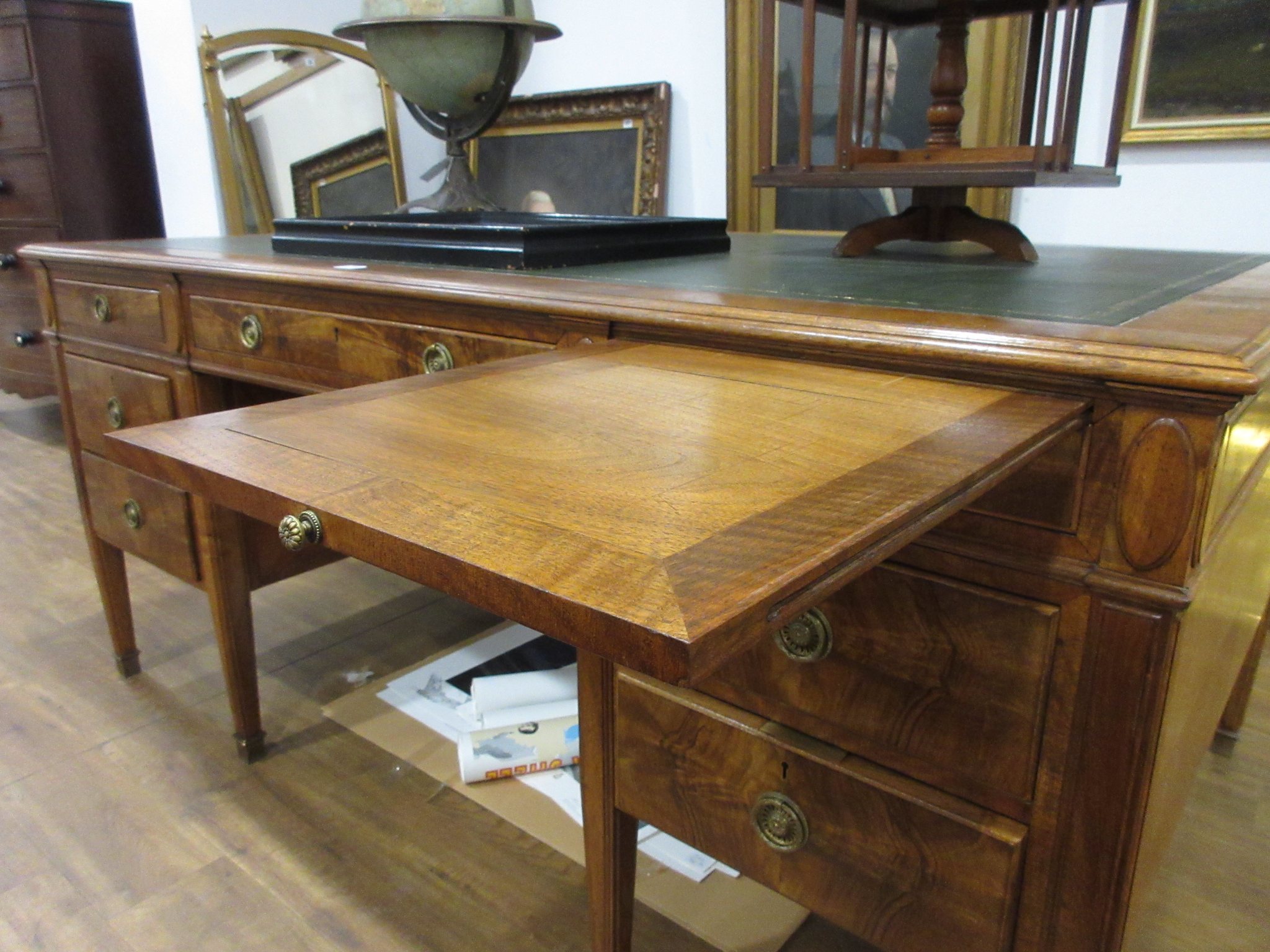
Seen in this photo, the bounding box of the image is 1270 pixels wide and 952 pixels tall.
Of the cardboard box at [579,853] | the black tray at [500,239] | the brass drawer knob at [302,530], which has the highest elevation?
the black tray at [500,239]

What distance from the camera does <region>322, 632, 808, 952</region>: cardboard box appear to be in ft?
3.95

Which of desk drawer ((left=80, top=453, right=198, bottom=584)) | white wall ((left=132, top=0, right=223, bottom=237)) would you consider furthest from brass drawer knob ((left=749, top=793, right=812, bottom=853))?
white wall ((left=132, top=0, right=223, bottom=237))

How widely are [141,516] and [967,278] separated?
1.34 meters

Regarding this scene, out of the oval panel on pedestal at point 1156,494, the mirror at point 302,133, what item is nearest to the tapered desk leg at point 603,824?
the oval panel on pedestal at point 1156,494

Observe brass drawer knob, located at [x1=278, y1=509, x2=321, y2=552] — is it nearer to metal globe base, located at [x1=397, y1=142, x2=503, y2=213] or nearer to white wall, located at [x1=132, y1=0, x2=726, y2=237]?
metal globe base, located at [x1=397, y1=142, x2=503, y2=213]

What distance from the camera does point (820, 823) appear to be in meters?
0.84

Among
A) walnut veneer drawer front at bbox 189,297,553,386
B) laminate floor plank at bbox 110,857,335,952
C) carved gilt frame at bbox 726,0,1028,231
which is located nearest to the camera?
walnut veneer drawer front at bbox 189,297,553,386

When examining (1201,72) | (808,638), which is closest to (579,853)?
(808,638)

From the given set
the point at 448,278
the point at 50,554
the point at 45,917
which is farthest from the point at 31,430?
the point at 448,278

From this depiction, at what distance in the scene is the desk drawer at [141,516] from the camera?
1.50 metres

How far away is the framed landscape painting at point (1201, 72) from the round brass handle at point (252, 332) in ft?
4.83

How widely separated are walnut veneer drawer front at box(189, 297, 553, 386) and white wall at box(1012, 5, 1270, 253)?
105 cm

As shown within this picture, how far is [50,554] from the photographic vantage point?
2.38 meters

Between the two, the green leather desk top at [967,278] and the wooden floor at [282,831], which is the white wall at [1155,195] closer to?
the green leather desk top at [967,278]
